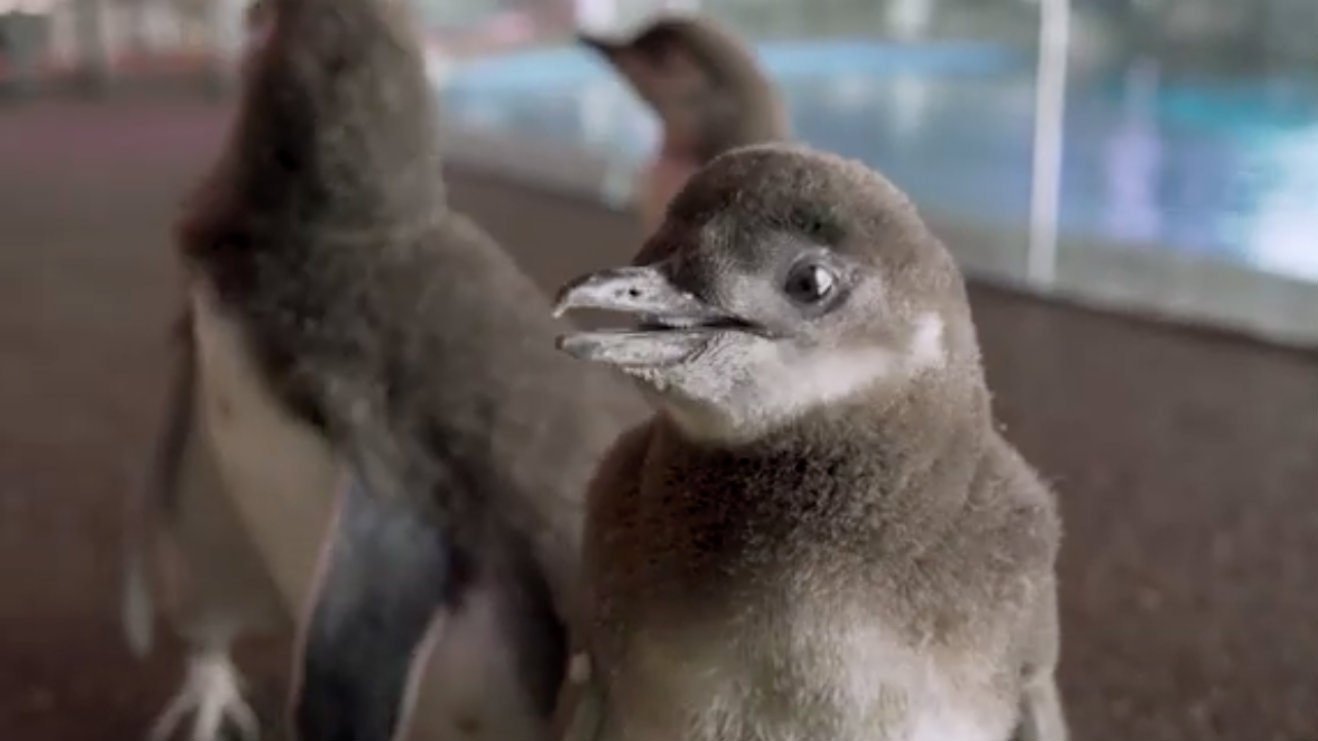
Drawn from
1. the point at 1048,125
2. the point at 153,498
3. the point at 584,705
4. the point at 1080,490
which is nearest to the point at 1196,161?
the point at 1048,125

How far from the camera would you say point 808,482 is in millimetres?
669

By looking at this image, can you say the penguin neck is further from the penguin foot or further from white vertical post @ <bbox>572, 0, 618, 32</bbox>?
white vertical post @ <bbox>572, 0, 618, 32</bbox>

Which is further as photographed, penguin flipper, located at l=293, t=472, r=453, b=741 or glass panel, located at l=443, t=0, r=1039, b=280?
glass panel, located at l=443, t=0, r=1039, b=280

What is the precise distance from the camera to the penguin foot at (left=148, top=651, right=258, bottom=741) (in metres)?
1.14

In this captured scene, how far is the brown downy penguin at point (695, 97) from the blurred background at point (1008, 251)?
22 cm

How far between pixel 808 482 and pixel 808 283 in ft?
0.25

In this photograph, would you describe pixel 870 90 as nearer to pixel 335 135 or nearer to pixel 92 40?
pixel 92 40

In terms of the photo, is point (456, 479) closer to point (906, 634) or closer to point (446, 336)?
point (446, 336)

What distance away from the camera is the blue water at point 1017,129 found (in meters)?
3.08

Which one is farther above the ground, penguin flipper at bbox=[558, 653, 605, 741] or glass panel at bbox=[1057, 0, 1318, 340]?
penguin flipper at bbox=[558, 653, 605, 741]

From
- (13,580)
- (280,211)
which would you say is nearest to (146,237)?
(13,580)

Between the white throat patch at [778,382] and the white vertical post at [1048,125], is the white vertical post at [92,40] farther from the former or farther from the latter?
the white throat patch at [778,382]

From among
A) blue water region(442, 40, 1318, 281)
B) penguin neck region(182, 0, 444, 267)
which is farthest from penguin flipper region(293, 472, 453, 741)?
blue water region(442, 40, 1318, 281)

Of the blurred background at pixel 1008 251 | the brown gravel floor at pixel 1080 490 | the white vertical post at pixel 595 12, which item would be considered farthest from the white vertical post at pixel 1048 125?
the white vertical post at pixel 595 12
